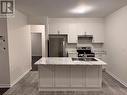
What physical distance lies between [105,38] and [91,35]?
0.70 metres

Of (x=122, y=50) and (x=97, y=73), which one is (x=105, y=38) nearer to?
(x=122, y=50)

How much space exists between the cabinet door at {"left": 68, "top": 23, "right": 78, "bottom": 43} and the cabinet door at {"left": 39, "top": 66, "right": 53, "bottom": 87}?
290 centimetres

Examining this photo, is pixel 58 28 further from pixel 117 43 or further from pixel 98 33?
pixel 117 43

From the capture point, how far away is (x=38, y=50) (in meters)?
11.0

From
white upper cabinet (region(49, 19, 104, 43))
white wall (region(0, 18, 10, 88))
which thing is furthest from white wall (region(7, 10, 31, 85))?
white upper cabinet (region(49, 19, 104, 43))

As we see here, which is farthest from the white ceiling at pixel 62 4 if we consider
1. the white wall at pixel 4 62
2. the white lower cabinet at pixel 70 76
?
the white lower cabinet at pixel 70 76

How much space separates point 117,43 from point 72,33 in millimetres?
2297

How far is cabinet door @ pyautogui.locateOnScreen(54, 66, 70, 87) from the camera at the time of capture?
359 centimetres

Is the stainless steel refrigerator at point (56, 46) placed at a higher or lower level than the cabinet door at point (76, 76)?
higher

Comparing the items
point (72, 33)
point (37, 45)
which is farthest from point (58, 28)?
point (37, 45)

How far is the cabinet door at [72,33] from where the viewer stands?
6164 mm

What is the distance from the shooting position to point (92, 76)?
3588mm

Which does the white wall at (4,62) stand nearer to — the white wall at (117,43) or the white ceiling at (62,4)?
the white ceiling at (62,4)

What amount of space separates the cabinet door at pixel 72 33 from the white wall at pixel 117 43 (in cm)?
149
